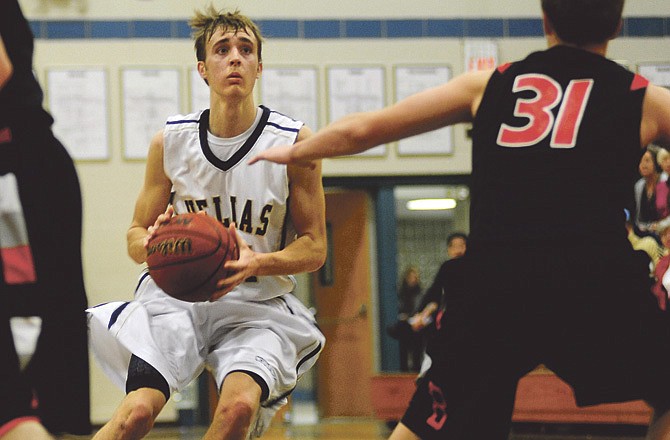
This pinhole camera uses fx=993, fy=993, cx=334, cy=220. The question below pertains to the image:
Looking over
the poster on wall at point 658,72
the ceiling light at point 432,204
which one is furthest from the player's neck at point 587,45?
the poster on wall at point 658,72

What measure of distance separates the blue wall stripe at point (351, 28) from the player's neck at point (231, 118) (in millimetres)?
6362

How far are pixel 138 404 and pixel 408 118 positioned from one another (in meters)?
1.55

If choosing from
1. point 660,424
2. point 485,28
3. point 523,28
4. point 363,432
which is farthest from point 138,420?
point 523,28

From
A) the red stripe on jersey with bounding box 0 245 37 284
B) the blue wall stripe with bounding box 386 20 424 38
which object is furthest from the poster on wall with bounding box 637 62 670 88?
the red stripe on jersey with bounding box 0 245 37 284

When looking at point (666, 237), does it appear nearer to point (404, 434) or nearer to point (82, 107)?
point (404, 434)

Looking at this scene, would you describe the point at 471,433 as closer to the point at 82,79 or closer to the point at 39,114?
the point at 39,114

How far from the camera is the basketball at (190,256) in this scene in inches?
137

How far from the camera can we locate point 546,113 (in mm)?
2658

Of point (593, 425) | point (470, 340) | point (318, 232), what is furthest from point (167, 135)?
point (593, 425)

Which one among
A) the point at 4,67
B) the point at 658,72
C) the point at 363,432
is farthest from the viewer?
the point at 658,72

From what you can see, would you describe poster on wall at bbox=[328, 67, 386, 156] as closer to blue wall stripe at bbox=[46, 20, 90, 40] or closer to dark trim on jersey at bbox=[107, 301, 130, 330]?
blue wall stripe at bbox=[46, 20, 90, 40]

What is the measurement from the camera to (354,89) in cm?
1048

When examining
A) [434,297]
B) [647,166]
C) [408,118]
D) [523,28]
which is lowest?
[434,297]

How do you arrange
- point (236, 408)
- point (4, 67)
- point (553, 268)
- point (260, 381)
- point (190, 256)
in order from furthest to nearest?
point (260, 381) → point (236, 408) → point (190, 256) → point (553, 268) → point (4, 67)
